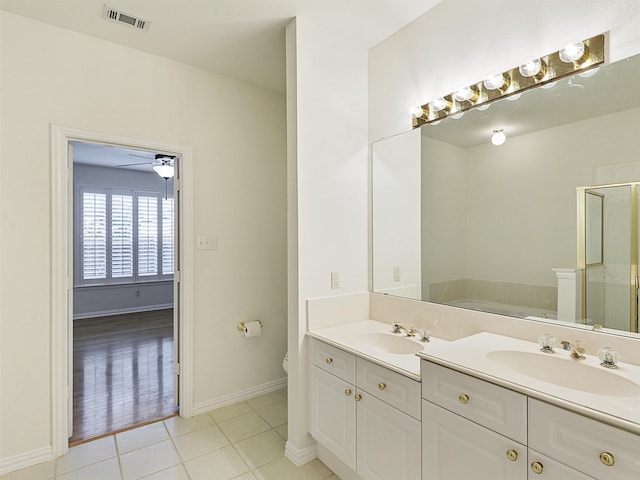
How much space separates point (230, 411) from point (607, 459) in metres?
2.45

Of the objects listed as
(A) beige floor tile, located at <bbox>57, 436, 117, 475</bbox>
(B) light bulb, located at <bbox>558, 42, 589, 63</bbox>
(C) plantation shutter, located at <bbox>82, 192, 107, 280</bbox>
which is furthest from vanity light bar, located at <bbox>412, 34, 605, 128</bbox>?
(C) plantation shutter, located at <bbox>82, 192, 107, 280</bbox>

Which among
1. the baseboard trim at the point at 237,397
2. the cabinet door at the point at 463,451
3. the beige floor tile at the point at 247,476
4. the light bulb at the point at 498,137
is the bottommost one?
the beige floor tile at the point at 247,476

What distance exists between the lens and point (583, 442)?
1.00 metres

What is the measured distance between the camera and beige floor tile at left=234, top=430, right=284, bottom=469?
2.13 meters

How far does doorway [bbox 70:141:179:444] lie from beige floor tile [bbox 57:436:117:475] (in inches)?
46.9

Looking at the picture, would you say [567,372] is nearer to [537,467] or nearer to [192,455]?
[537,467]

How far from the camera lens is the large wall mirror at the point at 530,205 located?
4.61 feet

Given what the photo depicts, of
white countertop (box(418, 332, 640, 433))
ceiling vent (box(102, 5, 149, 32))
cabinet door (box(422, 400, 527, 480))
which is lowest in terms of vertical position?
cabinet door (box(422, 400, 527, 480))

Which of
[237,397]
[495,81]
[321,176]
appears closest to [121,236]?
[237,397]

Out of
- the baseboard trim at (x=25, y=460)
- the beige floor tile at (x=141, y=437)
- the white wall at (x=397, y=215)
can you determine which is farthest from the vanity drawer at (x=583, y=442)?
the baseboard trim at (x=25, y=460)

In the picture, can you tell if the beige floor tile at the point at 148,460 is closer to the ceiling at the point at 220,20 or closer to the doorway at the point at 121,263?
the doorway at the point at 121,263

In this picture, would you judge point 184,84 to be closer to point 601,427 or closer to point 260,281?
point 260,281

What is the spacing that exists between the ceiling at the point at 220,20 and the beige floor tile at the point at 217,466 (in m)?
2.70

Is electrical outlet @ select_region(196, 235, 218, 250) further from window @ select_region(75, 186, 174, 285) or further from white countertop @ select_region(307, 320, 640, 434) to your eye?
window @ select_region(75, 186, 174, 285)
